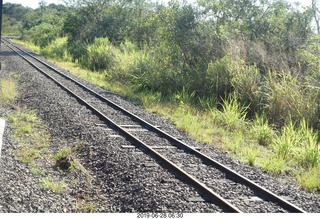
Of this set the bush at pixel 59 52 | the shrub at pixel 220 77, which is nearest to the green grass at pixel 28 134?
the shrub at pixel 220 77

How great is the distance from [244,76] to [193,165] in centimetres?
635

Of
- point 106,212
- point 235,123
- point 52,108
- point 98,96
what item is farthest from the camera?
point 98,96

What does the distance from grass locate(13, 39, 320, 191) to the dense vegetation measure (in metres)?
0.02

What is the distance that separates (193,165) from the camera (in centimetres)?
847

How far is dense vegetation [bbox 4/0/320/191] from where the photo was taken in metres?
10.4

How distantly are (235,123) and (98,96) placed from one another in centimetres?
579

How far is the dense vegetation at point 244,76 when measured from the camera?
1037 cm

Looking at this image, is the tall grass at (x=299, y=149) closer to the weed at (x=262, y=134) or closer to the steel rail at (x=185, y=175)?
the weed at (x=262, y=134)

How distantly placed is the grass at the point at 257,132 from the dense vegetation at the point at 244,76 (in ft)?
0.08

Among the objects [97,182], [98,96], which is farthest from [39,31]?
[97,182]

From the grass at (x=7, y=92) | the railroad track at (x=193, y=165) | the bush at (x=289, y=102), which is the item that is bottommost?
the grass at (x=7, y=92)

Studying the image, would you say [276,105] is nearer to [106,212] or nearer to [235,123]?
[235,123]

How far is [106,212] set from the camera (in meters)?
Result: 6.38

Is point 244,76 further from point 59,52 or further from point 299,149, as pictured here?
point 59,52
